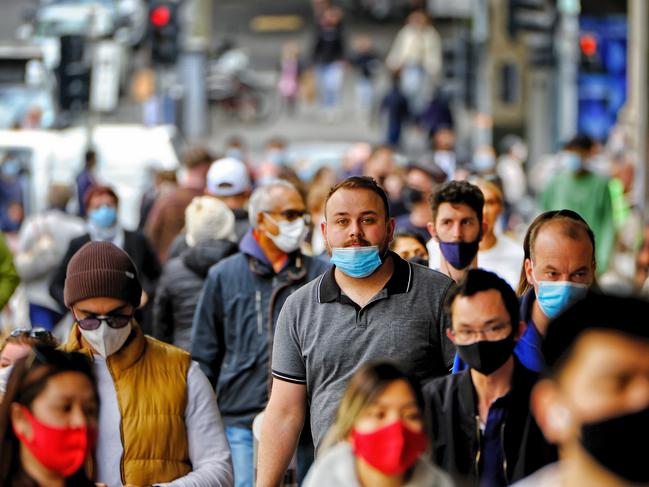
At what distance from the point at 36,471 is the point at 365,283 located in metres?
2.05

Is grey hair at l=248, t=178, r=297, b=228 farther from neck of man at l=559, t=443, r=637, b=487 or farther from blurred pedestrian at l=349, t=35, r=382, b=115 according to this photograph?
blurred pedestrian at l=349, t=35, r=382, b=115

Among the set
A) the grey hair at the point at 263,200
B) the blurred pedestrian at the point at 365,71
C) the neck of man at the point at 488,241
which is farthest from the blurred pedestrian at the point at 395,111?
the grey hair at the point at 263,200

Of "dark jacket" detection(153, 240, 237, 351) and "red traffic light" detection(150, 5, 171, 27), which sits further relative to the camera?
"red traffic light" detection(150, 5, 171, 27)

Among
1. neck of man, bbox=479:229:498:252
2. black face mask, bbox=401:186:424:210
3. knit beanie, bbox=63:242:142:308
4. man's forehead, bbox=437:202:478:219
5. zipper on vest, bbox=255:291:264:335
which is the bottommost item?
zipper on vest, bbox=255:291:264:335

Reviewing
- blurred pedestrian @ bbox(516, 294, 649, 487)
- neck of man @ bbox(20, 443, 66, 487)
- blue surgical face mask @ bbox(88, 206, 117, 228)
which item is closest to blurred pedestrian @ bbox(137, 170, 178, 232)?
blue surgical face mask @ bbox(88, 206, 117, 228)

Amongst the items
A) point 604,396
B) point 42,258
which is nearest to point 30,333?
point 604,396

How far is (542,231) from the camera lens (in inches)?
266

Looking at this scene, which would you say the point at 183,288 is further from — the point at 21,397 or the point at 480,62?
the point at 480,62

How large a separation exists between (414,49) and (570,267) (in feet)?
84.0

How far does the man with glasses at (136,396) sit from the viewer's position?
6.03m

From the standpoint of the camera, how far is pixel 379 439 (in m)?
4.72

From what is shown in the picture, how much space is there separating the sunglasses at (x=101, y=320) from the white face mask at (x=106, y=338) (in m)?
0.01

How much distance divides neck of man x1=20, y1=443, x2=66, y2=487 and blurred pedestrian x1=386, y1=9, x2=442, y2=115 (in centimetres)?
2581

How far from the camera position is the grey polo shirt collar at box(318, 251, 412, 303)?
669cm
